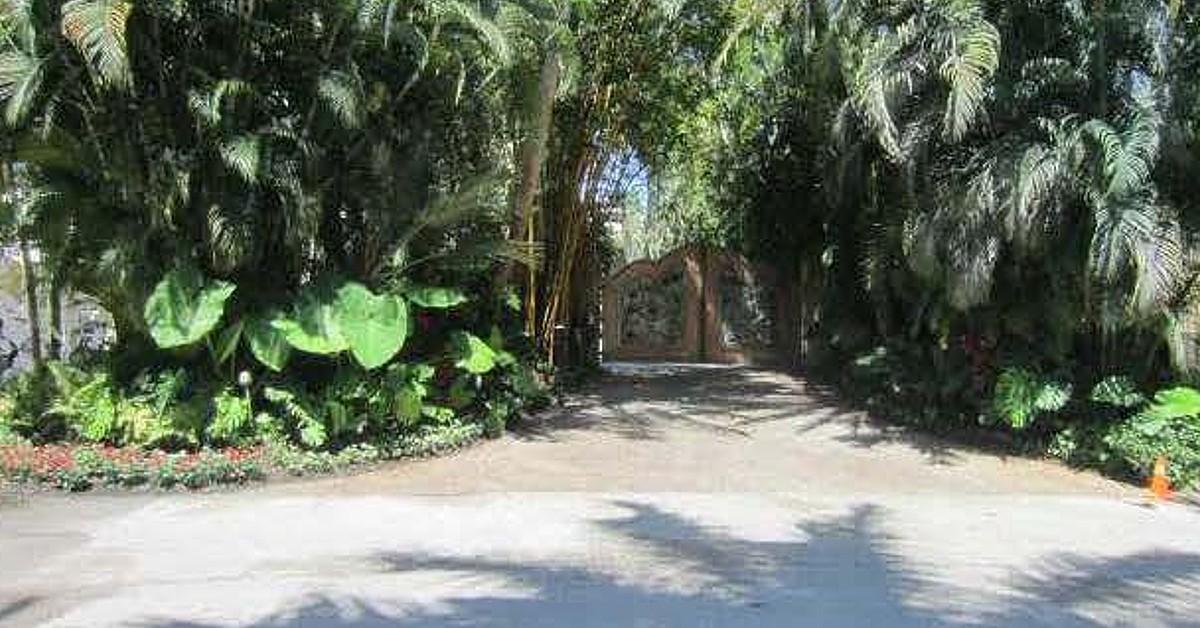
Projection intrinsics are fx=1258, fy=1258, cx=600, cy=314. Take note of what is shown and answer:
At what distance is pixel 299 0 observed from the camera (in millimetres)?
12148

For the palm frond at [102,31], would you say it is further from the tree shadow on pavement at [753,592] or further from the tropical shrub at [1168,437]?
the tropical shrub at [1168,437]

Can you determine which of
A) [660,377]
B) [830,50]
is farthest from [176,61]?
[660,377]

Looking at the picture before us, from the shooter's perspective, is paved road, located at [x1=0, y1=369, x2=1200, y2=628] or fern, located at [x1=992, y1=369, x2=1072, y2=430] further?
fern, located at [x1=992, y1=369, x2=1072, y2=430]

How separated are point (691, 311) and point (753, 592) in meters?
16.3

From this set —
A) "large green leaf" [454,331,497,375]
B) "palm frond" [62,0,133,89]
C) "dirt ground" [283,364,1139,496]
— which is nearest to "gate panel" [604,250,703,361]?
"dirt ground" [283,364,1139,496]

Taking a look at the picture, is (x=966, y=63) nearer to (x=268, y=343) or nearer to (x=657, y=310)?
(x=268, y=343)

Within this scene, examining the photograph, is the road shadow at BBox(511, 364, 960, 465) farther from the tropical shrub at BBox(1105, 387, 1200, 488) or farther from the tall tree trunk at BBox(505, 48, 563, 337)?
the tall tree trunk at BBox(505, 48, 563, 337)

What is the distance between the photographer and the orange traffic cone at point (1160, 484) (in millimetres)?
11633

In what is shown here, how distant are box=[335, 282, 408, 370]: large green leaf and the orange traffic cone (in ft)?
23.6

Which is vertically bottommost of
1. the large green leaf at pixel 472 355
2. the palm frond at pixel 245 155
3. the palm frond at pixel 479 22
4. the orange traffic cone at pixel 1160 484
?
the orange traffic cone at pixel 1160 484

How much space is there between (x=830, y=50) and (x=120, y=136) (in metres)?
7.45

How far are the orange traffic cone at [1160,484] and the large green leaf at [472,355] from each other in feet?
21.6

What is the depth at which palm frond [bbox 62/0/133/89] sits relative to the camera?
1051cm

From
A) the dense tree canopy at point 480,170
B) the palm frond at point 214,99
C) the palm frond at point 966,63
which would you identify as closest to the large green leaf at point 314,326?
the dense tree canopy at point 480,170
